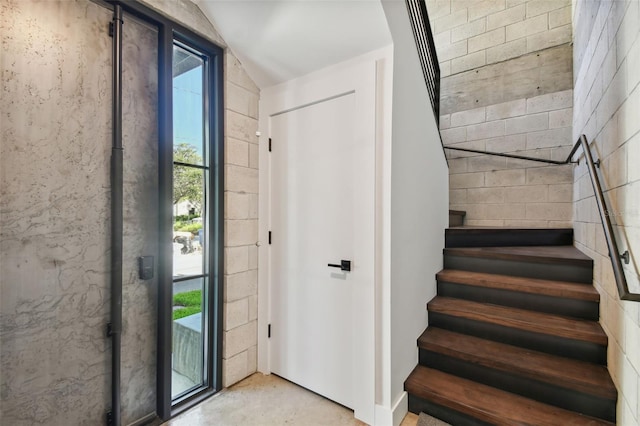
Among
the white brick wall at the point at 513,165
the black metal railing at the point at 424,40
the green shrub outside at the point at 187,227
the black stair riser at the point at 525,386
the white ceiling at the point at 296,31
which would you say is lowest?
the black stair riser at the point at 525,386

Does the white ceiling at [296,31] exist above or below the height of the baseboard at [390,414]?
above

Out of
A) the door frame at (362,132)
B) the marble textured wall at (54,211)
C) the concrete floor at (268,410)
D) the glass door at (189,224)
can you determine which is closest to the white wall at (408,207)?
the door frame at (362,132)

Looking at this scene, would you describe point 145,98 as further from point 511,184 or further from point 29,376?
point 511,184

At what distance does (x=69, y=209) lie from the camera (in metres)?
1.51

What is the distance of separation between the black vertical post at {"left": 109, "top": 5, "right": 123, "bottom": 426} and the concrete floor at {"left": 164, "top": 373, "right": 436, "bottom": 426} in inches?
18.8

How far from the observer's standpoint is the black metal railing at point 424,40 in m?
2.22

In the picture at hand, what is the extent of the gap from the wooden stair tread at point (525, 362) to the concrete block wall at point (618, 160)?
8 cm

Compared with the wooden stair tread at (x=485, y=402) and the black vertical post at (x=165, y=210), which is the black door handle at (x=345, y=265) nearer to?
the wooden stair tread at (x=485, y=402)

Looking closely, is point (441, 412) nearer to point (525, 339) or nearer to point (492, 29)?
point (525, 339)

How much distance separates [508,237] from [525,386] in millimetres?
1566

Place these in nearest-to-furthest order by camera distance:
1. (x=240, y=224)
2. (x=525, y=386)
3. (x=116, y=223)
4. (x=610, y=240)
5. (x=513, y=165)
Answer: (x=610, y=240) → (x=116, y=223) → (x=525, y=386) → (x=240, y=224) → (x=513, y=165)

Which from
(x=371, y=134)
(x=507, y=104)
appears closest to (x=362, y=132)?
(x=371, y=134)

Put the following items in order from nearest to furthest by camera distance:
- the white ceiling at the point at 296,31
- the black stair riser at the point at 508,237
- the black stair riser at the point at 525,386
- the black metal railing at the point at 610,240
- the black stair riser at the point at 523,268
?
the black metal railing at the point at 610,240 → the black stair riser at the point at 525,386 → the white ceiling at the point at 296,31 → the black stair riser at the point at 523,268 → the black stair riser at the point at 508,237

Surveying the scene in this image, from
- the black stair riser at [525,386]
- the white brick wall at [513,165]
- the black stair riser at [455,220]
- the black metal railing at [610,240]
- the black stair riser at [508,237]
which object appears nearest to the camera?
the black metal railing at [610,240]
